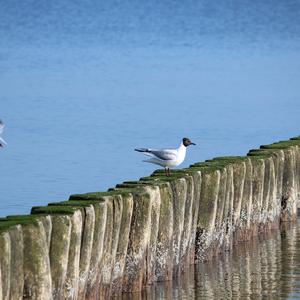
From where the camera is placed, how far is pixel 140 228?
13578mm

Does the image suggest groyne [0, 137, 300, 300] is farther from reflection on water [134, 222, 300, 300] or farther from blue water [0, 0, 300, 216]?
blue water [0, 0, 300, 216]

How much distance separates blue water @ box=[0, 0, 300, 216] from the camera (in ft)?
82.2

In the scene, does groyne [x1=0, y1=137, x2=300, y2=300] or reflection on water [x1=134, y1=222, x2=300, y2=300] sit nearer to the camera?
groyne [x1=0, y1=137, x2=300, y2=300]

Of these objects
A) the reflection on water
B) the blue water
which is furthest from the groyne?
the blue water

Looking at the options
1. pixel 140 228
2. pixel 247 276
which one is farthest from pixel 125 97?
pixel 140 228

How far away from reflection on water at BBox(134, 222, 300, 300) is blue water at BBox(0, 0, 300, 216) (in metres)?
4.87

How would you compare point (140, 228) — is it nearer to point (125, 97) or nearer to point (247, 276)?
point (247, 276)

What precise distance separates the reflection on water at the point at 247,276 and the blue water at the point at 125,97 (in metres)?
4.87

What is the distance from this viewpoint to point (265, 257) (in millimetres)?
16703

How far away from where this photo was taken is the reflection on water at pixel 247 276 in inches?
A: 567

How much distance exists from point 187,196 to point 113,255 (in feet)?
6.12

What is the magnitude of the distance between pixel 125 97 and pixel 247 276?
2263 cm

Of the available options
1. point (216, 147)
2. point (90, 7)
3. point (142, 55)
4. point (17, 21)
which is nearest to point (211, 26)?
point (17, 21)

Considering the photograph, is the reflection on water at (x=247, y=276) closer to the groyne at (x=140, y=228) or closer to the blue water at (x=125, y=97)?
the groyne at (x=140, y=228)
